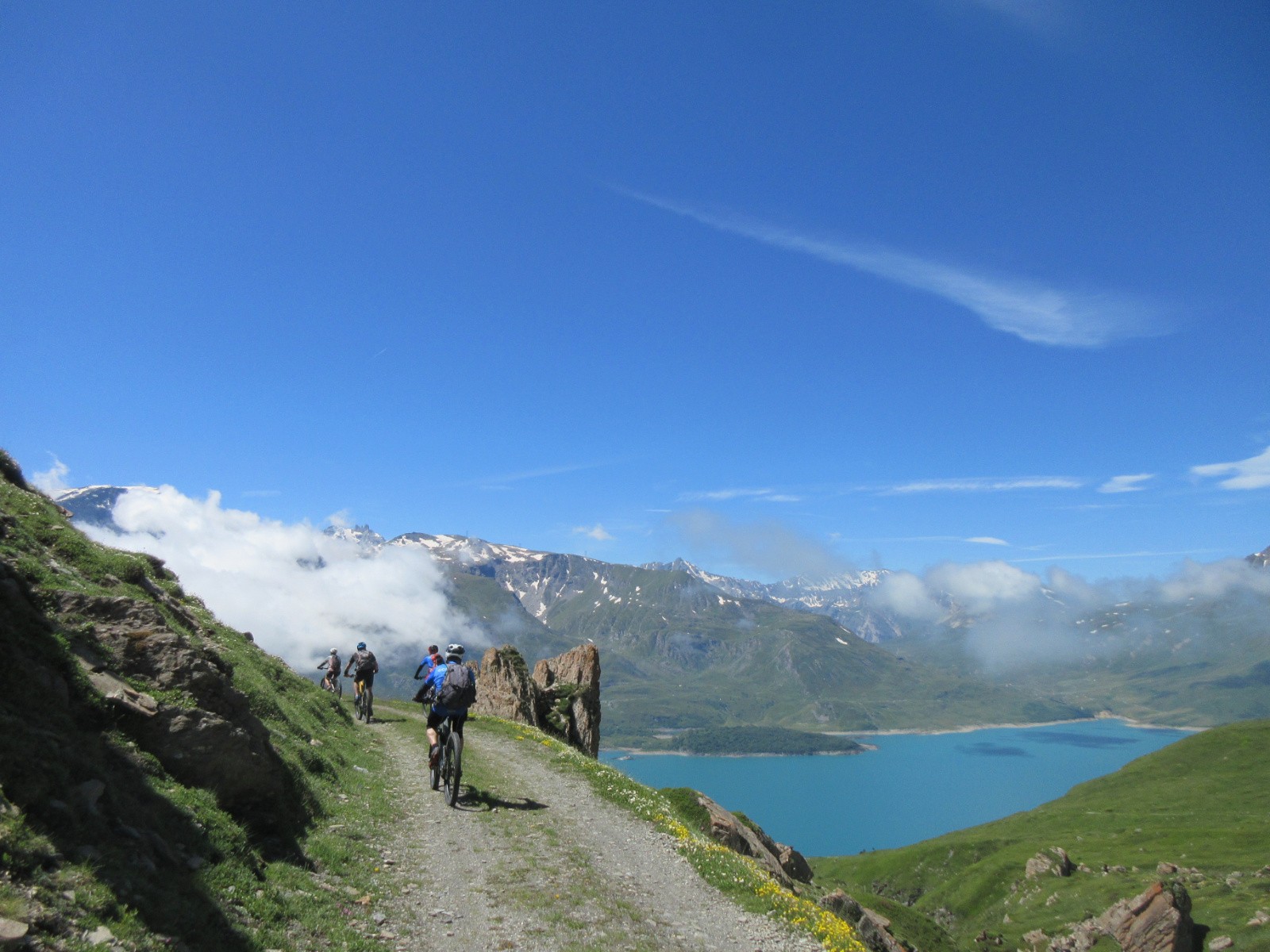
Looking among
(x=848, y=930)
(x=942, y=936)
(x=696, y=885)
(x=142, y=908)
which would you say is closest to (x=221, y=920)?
(x=142, y=908)

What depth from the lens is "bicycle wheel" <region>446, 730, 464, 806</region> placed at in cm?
1988

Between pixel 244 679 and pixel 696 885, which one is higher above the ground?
pixel 244 679

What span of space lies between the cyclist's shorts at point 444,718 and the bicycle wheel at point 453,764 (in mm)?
174

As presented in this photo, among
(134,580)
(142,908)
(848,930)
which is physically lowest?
(848,930)

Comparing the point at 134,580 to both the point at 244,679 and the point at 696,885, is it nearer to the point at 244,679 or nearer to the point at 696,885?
the point at 244,679

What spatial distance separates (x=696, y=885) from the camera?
53.9ft

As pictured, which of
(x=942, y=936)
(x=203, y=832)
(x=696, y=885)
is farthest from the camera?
(x=942, y=936)

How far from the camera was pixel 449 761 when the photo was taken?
20.5 meters

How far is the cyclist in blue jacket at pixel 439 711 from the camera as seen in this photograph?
66.1 feet

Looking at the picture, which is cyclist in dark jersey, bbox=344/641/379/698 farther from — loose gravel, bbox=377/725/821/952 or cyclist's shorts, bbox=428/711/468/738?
cyclist's shorts, bbox=428/711/468/738

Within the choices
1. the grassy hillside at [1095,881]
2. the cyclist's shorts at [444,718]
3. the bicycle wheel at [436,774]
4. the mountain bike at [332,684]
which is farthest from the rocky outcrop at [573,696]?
the grassy hillside at [1095,881]

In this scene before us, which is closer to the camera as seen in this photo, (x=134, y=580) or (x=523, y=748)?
(x=134, y=580)

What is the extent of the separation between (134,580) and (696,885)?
1897cm

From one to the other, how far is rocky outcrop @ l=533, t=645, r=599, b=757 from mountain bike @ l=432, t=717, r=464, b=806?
100 feet
